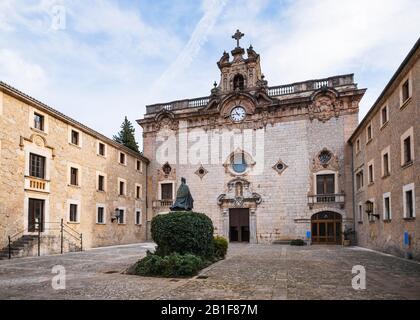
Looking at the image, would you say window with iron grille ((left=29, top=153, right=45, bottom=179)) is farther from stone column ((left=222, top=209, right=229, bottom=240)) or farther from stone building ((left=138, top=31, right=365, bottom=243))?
stone column ((left=222, top=209, right=229, bottom=240))

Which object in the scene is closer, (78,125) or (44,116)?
(44,116)

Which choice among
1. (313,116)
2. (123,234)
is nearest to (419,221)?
(313,116)

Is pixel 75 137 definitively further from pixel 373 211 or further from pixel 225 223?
pixel 373 211

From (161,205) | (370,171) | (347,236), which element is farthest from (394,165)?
(161,205)

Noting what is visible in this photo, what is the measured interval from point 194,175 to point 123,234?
7404 millimetres

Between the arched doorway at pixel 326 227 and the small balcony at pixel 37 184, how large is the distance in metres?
18.0

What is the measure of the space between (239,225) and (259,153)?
5.97 metres

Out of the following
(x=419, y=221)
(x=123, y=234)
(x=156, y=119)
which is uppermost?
(x=156, y=119)

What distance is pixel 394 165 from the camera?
16.0 meters

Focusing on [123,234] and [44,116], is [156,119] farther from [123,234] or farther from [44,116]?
[44,116]

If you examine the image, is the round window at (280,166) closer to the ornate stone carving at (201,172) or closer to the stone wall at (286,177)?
the stone wall at (286,177)

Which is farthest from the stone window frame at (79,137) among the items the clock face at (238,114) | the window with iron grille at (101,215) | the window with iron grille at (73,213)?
the clock face at (238,114)

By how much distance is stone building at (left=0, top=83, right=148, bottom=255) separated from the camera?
16.3 metres

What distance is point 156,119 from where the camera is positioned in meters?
30.6
